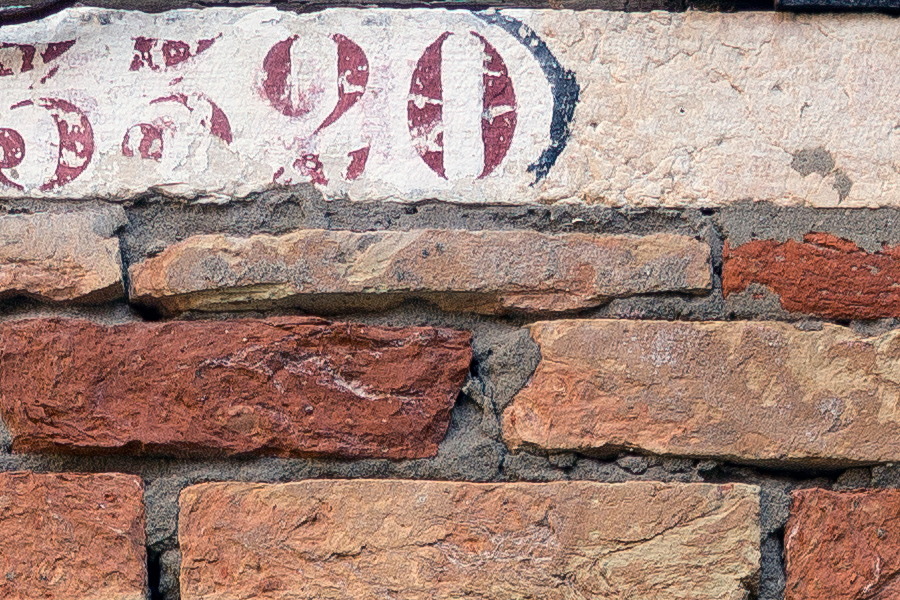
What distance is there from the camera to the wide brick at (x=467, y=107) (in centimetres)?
116

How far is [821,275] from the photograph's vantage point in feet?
3.75

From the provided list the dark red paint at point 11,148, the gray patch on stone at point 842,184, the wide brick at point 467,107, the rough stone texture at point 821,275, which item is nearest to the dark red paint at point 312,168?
the wide brick at point 467,107

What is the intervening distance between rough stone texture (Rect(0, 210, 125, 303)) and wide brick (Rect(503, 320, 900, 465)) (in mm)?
450

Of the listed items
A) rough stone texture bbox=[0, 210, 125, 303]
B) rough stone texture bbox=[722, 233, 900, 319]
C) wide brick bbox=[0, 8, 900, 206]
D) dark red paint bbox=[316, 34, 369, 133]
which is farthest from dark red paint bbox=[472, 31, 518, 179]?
rough stone texture bbox=[0, 210, 125, 303]

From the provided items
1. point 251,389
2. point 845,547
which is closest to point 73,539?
point 251,389

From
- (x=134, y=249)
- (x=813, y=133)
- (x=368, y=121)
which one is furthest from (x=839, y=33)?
(x=134, y=249)

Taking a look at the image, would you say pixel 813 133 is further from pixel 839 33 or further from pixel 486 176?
pixel 486 176

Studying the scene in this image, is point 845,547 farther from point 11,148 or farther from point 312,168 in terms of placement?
point 11,148

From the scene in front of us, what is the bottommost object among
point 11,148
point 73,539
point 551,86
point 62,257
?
point 73,539

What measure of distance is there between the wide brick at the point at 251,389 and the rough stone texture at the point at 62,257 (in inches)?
2.1

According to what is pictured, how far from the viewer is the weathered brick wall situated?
111cm

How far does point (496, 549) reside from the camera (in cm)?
111

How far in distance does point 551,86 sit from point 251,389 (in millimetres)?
437

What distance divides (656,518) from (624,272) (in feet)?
0.81
